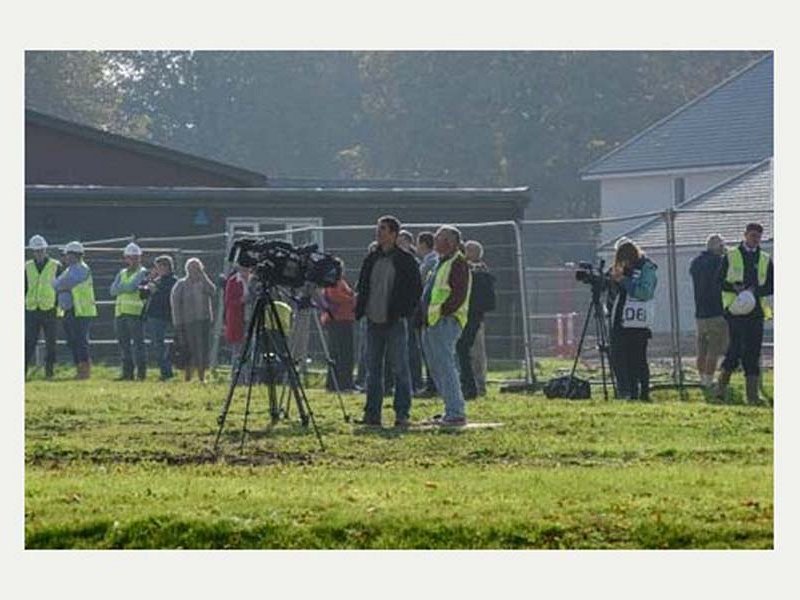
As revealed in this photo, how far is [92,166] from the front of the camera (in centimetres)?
4434

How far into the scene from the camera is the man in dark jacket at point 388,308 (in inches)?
782

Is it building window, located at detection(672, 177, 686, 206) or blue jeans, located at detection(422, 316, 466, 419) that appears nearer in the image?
blue jeans, located at detection(422, 316, 466, 419)

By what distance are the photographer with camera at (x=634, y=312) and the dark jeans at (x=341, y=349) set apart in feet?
12.0

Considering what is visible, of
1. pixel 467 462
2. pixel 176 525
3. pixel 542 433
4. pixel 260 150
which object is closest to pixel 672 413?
pixel 542 433

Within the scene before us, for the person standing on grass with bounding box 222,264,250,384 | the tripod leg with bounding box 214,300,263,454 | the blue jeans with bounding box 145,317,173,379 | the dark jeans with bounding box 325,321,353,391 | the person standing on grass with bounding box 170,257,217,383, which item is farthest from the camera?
the blue jeans with bounding box 145,317,173,379

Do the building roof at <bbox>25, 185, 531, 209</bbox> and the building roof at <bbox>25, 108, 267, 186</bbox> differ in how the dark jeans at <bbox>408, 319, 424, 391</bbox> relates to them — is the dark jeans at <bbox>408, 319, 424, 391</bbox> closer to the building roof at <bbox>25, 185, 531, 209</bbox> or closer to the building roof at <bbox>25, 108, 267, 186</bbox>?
the building roof at <bbox>25, 185, 531, 209</bbox>

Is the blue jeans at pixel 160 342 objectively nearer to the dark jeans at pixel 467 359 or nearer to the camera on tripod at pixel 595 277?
the dark jeans at pixel 467 359

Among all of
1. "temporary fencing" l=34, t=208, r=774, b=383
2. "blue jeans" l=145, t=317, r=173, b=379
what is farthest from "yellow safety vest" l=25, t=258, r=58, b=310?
"temporary fencing" l=34, t=208, r=774, b=383

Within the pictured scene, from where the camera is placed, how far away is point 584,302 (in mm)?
32844

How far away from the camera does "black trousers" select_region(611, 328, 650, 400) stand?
23.5 m

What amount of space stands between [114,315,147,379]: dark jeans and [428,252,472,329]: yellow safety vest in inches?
446

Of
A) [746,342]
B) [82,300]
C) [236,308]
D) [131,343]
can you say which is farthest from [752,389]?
[82,300]

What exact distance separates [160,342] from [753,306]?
36.5ft

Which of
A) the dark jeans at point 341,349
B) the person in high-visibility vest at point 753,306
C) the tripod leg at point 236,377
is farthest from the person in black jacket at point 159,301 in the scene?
the tripod leg at point 236,377
